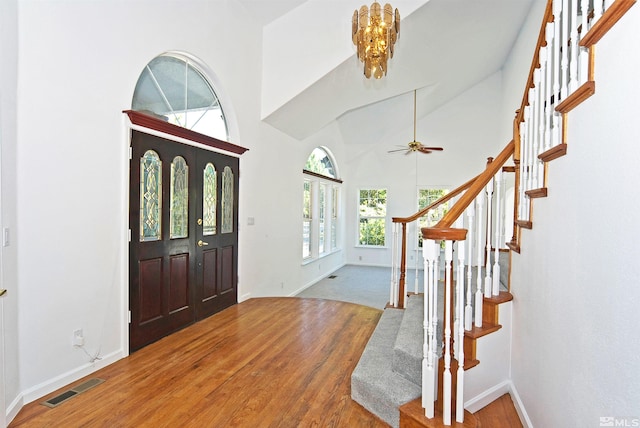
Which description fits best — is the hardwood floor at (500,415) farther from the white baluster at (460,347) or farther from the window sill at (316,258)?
the window sill at (316,258)

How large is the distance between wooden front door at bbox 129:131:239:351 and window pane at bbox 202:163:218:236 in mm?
11

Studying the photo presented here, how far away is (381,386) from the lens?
80.8 inches

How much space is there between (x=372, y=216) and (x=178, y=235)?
259 inches

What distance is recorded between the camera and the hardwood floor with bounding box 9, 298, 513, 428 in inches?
78.3

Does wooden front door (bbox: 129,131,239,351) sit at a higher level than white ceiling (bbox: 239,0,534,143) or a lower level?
lower

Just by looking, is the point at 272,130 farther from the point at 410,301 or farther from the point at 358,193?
the point at 358,193

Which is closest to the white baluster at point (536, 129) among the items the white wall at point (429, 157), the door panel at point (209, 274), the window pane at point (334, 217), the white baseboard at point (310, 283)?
the door panel at point (209, 274)

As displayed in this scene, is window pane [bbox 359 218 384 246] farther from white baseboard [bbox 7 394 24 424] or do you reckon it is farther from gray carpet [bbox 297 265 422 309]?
white baseboard [bbox 7 394 24 424]

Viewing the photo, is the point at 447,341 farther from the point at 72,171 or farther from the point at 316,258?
the point at 316,258

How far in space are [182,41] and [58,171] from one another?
1.86 meters

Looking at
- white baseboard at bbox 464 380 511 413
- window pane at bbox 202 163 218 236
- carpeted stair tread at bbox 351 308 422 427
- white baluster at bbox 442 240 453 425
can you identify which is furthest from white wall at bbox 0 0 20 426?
white baseboard at bbox 464 380 511 413

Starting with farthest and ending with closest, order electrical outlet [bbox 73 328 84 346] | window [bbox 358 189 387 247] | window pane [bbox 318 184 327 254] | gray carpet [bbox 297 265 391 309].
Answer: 1. window [bbox 358 189 387 247]
2. window pane [bbox 318 184 327 254]
3. gray carpet [bbox 297 265 391 309]
4. electrical outlet [bbox 73 328 84 346]

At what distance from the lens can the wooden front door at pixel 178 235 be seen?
2.97m

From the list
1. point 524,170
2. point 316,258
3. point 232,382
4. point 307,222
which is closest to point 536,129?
point 524,170
